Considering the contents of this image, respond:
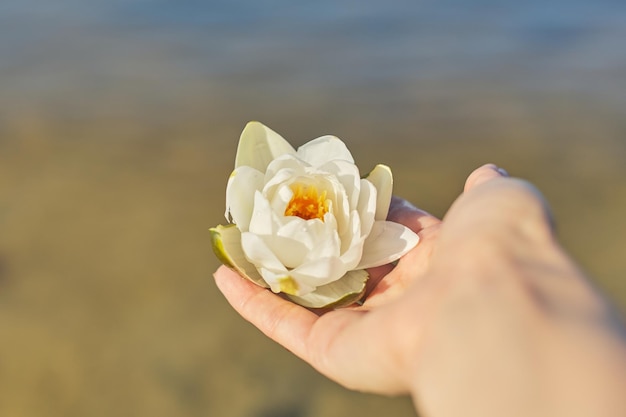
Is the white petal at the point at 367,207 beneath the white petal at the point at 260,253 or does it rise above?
above

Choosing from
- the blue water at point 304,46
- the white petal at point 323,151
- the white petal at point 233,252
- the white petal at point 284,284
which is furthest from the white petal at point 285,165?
the blue water at point 304,46

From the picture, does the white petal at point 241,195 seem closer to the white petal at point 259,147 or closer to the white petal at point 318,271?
the white petal at point 259,147

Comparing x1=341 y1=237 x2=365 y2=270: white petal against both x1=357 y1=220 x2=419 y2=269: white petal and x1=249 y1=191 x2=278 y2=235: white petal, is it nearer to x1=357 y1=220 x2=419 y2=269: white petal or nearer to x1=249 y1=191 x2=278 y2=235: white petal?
x1=357 y1=220 x2=419 y2=269: white petal

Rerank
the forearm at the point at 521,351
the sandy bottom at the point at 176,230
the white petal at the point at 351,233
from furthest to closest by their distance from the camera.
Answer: the sandy bottom at the point at 176,230 → the white petal at the point at 351,233 → the forearm at the point at 521,351

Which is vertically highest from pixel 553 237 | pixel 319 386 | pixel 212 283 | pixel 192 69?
pixel 192 69

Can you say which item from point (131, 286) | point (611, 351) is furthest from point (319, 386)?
point (611, 351)

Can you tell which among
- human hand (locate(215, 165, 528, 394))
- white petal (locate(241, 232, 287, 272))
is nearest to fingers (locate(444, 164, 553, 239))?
human hand (locate(215, 165, 528, 394))

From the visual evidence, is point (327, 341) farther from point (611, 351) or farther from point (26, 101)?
point (26, 101)
